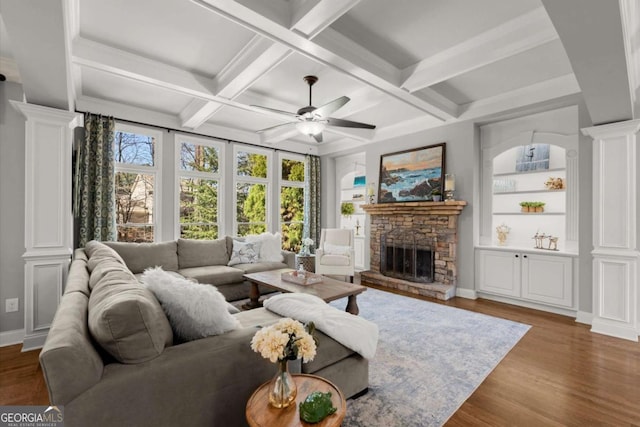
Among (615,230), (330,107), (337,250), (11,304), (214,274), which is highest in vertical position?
(330,107)

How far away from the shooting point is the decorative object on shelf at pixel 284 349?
1.28m

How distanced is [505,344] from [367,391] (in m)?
1.69

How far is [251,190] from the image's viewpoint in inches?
241

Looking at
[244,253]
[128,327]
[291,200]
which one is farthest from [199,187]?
[128,327]

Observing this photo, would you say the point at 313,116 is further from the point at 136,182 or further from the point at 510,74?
the point at 136,182

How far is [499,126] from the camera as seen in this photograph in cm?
465

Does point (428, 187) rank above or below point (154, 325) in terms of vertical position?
above

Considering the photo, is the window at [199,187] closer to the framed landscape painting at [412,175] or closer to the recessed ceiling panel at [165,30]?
the recessed ceiling panel at [165,30]

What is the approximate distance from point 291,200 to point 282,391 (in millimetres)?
5642

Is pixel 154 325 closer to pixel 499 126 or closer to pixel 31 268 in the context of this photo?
pixel 31 268

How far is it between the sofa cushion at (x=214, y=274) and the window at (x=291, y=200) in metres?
2.35

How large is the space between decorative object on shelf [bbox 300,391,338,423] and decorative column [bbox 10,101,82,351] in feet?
10.1

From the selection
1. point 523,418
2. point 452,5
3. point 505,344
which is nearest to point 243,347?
point 523,418

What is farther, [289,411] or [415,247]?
[415,247]
